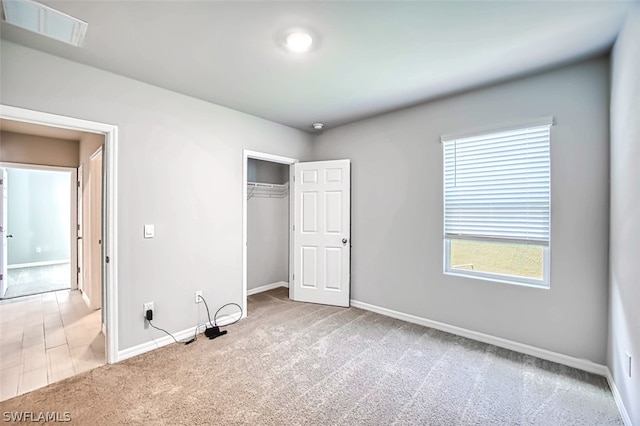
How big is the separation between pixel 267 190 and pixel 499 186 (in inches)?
138

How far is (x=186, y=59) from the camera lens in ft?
7.37

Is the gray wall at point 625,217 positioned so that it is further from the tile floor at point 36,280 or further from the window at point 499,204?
the tile floor at point 36,280

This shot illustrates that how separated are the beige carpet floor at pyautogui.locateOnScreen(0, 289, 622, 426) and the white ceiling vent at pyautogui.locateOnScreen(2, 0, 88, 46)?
8.39ft

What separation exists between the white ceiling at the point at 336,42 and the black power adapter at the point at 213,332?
2.56 meters

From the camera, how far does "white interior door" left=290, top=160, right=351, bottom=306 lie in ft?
12.9

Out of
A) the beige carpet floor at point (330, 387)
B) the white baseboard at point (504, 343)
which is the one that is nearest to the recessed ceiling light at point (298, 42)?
the beige carpet floor at point (330, 387)

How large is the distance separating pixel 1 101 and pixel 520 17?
11.9 feet

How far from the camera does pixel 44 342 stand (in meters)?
2.87

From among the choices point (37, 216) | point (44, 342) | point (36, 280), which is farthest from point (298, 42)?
point (37, 216)

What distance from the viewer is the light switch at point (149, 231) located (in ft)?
8.82

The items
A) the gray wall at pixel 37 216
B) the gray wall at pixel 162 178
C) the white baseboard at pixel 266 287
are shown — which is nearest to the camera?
the gray wall at pixel 162 178

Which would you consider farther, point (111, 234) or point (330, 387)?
point (111, 234)

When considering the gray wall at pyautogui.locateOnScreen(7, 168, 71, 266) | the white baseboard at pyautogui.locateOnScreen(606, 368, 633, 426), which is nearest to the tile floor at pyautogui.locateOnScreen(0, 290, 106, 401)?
the gray wall at pyautogui.locateOnScreen(7, 168, 71, 266)

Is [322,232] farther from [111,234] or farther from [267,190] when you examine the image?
[111,234]
